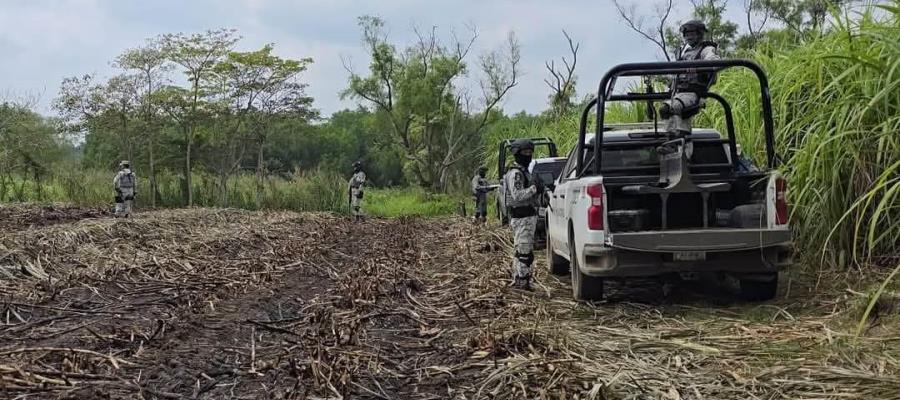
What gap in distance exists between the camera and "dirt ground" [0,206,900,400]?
445 centimetres

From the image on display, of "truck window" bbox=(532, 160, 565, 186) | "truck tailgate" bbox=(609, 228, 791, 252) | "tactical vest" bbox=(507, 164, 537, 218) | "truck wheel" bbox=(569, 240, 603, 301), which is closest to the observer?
"truck tailgate" bbox=(609, 228, 791, 252)

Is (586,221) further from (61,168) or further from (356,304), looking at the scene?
(61,168)

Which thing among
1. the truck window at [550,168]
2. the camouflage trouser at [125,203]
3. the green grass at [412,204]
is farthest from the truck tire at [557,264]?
the green grass at [412,204]

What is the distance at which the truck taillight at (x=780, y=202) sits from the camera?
6.38 metres

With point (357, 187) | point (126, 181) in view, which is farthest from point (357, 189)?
point (126, 181)

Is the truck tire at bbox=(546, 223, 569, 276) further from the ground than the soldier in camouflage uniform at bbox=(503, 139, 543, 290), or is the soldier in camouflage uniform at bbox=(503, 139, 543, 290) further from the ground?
the soldier in camouflage uniform at bbox=(503, 139, 543, 290)

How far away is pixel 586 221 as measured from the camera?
6637 mm

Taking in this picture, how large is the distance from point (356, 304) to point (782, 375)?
12.7 ft

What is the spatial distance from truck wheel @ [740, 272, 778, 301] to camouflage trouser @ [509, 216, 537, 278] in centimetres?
208

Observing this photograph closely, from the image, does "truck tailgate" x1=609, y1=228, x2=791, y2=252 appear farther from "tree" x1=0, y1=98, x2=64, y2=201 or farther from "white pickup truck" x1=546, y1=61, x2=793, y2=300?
"tree" x1=0, y1=98, x2=64, y2=201

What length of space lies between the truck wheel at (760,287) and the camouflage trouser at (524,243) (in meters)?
2.08

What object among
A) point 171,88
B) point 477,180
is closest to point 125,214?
point 477,180

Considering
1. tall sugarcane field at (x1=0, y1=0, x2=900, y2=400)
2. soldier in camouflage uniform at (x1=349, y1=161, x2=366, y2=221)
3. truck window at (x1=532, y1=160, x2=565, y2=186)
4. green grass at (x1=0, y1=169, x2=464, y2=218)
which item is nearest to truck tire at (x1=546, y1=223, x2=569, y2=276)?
tall sugarcane field at (x1=0, y1=0, x2=900, y2=400)

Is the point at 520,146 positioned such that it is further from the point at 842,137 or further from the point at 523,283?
the point at 842,137
